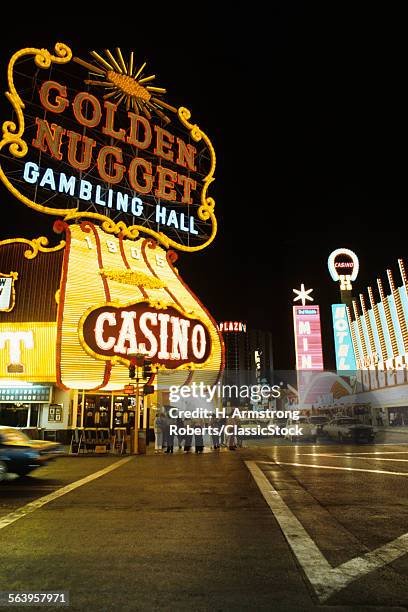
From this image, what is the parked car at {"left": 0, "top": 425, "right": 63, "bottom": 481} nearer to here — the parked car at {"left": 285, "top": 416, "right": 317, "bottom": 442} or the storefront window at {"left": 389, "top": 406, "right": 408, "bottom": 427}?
the parked car at {"left": 285, "top": 416, "right": 317, "bottom": 442}

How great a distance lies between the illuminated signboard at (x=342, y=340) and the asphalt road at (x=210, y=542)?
157 feet

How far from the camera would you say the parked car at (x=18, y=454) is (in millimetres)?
10914

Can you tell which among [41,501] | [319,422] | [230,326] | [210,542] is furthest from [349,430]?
[230,326]

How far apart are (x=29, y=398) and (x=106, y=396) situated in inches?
166

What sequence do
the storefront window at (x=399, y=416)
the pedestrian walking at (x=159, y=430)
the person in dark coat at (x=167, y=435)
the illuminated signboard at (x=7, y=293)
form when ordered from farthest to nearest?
1. the storefront window at (x=399, y=416)
2. the illuminated signboard at (x=7, y=293)
3. the pedestrian walking at (x=159, y=430)
4. the person in dark coat at (x=167, y=435)

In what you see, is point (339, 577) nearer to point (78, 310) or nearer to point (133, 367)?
point (133, 367)

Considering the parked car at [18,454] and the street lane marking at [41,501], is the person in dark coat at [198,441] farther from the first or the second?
the parked car at [18,454]

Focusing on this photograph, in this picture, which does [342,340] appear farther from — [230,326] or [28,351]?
[230,326]

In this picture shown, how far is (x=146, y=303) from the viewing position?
22.6m

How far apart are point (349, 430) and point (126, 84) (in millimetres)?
22372

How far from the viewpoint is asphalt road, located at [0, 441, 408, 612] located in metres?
4.05

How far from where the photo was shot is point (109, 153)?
25719 mm

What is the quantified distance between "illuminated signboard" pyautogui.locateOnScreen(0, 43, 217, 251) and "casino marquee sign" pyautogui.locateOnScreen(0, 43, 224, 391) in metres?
0.06

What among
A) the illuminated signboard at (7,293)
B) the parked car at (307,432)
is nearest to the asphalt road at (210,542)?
the illuminated signboard at (7,293)
